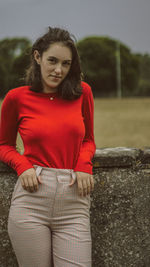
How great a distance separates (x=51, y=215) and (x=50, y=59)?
86 cm

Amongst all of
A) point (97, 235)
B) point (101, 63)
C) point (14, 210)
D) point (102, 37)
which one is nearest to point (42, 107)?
point (14, 210)

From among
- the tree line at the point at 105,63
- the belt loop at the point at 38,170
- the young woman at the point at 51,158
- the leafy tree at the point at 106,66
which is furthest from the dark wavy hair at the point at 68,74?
the leafy tree at the point at 106,66

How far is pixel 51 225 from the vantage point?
6.05 ft

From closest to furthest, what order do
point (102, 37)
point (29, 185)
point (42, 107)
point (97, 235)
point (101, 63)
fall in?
point (29, 185)
point (42, 107)
point (97, 235)
point (101, 63)
point (102, 37)

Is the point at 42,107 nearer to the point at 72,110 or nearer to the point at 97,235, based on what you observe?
the point at 72,110

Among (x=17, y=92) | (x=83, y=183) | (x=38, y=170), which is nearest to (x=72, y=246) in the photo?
(x=83, y=183)

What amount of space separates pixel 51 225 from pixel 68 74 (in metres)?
0.89

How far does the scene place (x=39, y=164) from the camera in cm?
192

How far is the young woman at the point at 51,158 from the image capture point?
1.81 metres

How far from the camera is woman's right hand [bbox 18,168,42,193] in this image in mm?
1824

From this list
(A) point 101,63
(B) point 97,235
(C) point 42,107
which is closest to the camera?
(C) point 42,107

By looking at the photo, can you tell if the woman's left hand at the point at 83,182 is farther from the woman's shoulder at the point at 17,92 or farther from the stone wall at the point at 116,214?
the woman's shoulder at the point at 17,92

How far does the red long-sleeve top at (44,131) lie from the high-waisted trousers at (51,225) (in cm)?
8

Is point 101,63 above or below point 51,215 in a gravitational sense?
below
